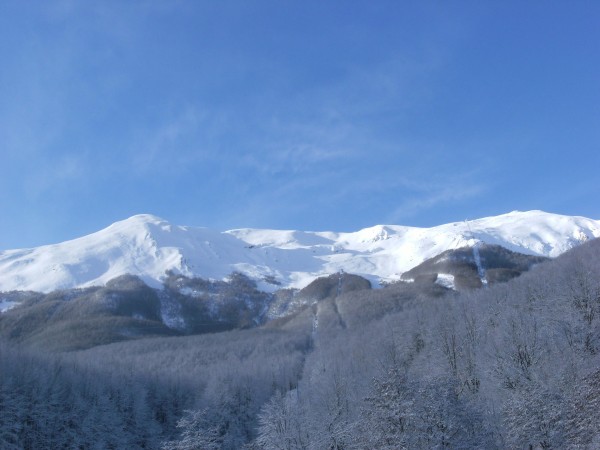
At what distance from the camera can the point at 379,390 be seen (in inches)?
2221

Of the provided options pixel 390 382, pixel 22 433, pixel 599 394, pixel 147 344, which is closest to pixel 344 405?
pixel 390 382

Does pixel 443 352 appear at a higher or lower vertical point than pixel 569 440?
higher

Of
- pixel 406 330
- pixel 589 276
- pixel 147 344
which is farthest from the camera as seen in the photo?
pixel 147 344

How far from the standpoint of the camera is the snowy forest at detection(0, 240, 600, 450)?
2186 inches

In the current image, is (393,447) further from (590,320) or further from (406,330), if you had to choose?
(406,330)

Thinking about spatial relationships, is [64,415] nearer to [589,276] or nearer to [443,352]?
[443,352]

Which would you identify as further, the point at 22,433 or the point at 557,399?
the point at 22,433

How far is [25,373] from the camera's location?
93.9 m

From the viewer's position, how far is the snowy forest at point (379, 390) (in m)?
55.5

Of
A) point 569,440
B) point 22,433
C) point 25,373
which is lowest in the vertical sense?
point 569,440

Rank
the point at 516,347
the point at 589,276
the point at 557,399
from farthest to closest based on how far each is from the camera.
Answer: the point at 589,276, the point at 516,347, the point at 557,399

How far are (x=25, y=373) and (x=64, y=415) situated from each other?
933 centimetres

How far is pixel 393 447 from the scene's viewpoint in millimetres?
50531

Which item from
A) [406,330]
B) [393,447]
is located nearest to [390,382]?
[393,447]
